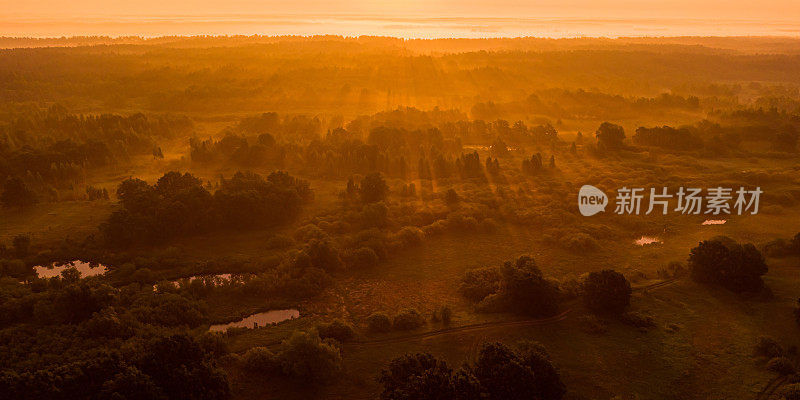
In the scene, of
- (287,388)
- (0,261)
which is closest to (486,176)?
(287,388)

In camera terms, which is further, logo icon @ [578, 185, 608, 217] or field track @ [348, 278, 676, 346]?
logo icon @ [578, 185, 608, 217]

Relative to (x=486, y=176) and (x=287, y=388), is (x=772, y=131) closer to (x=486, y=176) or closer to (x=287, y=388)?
(x=486, y=176)

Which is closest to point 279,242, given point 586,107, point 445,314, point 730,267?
point 445,314

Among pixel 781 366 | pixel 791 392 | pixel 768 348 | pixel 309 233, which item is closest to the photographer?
pixel 791 392

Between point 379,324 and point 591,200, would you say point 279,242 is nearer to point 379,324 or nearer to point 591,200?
point 379,324

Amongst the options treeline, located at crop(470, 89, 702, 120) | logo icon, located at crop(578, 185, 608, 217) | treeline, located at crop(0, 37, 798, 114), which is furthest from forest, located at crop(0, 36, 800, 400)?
treeline, located at crop(0, 37, 798, 114)

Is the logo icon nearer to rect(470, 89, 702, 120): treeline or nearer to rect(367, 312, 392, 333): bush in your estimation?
rect(367, 312, 392, 333): bush
